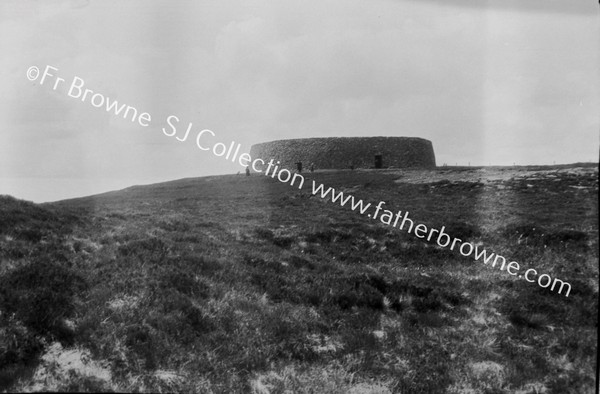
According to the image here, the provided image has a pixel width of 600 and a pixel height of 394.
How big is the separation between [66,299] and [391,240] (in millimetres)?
9725

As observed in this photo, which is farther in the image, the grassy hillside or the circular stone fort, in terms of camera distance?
the circular stone fort

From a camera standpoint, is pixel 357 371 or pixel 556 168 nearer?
pixel 357 371

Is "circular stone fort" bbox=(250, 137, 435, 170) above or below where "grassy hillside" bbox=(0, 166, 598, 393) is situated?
above

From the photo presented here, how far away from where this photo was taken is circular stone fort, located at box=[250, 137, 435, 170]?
5084 cm

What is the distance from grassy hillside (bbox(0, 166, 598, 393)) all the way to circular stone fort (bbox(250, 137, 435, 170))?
34863 millimetres

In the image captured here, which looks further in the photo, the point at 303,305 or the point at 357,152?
the point at 357,152

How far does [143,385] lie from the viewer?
669 cm

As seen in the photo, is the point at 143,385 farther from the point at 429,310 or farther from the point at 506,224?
the point at 506,224

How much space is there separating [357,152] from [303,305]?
4303 cm

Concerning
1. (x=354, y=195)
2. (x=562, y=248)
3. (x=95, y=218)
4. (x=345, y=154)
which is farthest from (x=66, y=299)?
(x=345, y=154)

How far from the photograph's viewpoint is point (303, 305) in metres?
9.98

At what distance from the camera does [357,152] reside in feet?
170

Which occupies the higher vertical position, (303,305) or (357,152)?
(357,152)

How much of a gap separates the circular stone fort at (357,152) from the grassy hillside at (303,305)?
114 ft
